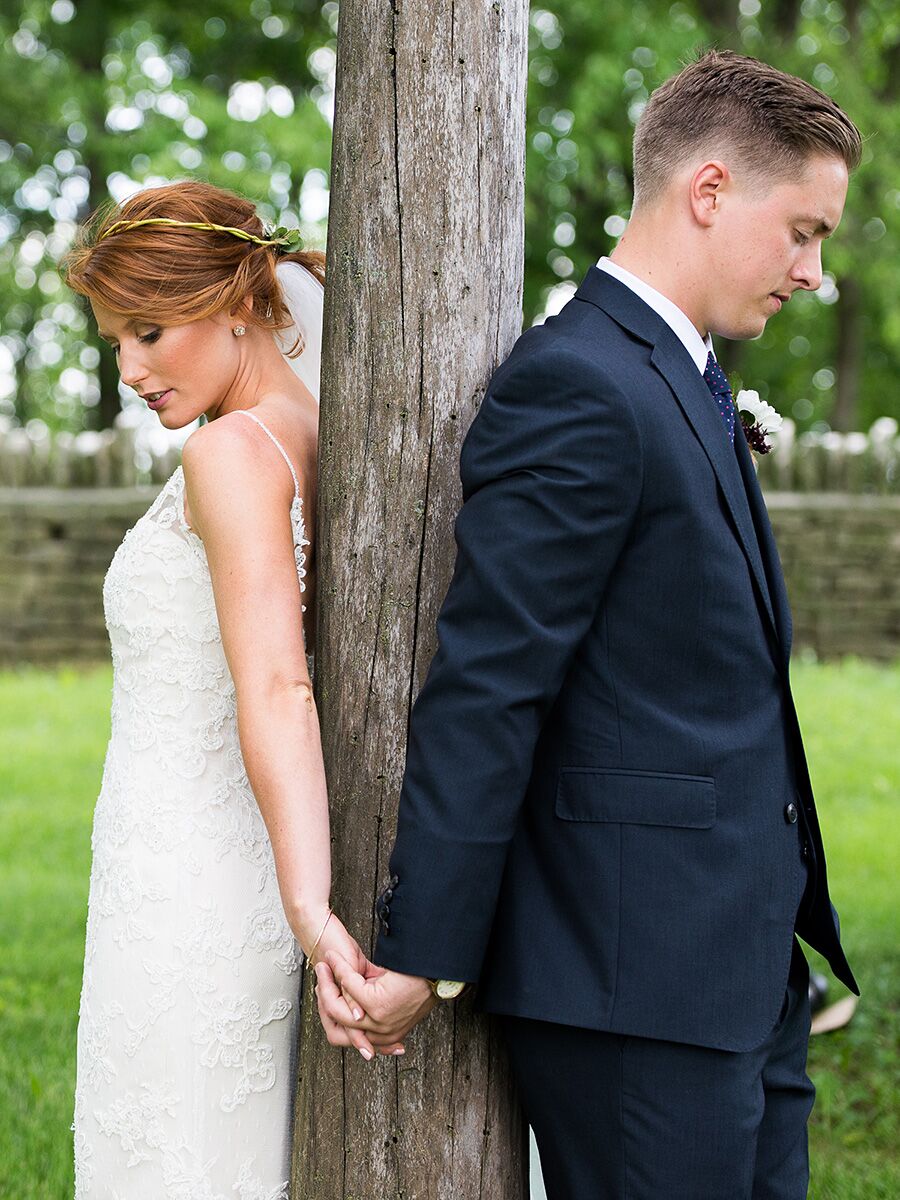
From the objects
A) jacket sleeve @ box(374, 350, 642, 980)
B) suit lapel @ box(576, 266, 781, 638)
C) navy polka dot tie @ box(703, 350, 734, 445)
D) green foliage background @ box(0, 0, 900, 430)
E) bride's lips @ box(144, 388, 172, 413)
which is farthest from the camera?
green foliage background @ box(0, 0, 900, 430)

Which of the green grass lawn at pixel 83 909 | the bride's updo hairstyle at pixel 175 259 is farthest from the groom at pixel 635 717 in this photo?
the green grass lawn at pixel 83 909

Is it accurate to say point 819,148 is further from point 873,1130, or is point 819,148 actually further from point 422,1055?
point 873,1130

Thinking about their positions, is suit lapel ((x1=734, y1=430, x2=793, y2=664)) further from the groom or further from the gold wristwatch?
the gold wristwatch

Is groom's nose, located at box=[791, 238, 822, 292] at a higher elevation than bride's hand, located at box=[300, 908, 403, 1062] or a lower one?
higher

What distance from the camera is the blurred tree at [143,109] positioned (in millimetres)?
12008

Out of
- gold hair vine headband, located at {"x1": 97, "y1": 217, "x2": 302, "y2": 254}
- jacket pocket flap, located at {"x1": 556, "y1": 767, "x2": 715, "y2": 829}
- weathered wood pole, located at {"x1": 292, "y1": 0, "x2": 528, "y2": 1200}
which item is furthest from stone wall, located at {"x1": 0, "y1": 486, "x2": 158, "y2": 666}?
jacket pocket flap, located at {"x1": 556, "y1": 767, "x2": 715, "y2": 829}

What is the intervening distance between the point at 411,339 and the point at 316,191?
1251 centimetres

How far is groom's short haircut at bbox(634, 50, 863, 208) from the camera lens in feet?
6.69

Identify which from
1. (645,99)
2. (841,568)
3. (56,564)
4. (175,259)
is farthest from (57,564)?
(175,259)

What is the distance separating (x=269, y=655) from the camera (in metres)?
2.18

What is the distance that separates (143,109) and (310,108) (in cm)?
210

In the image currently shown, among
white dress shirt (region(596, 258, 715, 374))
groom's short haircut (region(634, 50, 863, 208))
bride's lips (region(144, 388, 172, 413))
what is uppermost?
groom's short haircut (region(634, 50, 863, 208))

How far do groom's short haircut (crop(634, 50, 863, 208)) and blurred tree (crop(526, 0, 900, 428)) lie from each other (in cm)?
981

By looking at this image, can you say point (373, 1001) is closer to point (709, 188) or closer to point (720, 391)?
point (720, 391)
